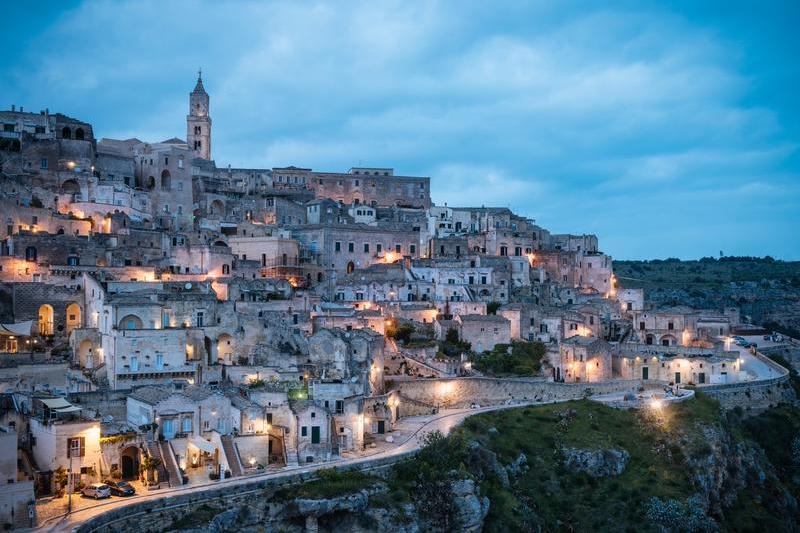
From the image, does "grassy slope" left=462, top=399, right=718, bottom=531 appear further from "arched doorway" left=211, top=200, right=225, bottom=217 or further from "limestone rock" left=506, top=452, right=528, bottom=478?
"arched doorway" left=211, top=200, right=225, bottom=217

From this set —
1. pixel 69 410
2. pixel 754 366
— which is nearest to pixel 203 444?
pixel 69 410

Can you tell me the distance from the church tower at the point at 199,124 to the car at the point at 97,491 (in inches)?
2336

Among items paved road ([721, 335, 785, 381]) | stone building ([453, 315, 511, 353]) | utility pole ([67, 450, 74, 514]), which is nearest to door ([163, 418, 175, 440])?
utility pole ([67, 450, 74, 514])

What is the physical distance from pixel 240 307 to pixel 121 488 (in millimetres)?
18818

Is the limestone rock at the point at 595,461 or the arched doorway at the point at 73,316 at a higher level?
the arched doorway at the point at 73,316

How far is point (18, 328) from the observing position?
4194cm

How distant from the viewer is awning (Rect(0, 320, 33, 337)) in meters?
41.1

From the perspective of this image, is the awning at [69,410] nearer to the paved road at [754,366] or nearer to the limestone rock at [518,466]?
the limestone rock at [518,466]

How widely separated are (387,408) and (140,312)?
13.9 metres

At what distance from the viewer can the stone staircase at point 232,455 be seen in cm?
3322

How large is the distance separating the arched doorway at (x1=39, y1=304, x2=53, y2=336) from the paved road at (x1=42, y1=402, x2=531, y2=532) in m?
17.5

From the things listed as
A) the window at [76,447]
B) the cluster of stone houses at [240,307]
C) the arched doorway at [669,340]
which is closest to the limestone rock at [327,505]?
the cluster of stone houses at [240,307]

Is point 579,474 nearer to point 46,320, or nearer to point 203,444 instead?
point 203,444

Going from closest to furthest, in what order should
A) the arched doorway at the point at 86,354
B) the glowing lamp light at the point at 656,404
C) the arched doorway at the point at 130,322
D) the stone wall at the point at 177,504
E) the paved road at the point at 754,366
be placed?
the stone wall at the point at 177,504 < the arched doorway at the point at 130,322 < the arched doorway at the point at 86,354 < the glowing lamp light at the point at 656,404 < the paved road at the point at 754,366
